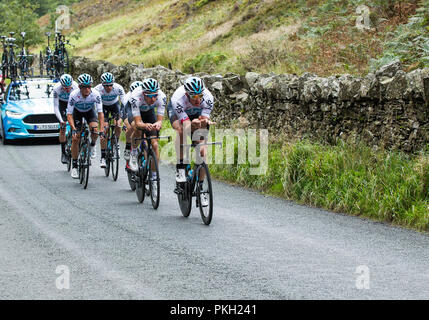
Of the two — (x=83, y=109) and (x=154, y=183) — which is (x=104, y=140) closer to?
(x=83, y=109)

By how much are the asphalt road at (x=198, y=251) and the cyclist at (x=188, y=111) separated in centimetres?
103

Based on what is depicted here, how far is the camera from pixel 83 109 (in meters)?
13.1

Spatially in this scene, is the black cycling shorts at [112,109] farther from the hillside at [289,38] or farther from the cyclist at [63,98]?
the hillside at [289,38]

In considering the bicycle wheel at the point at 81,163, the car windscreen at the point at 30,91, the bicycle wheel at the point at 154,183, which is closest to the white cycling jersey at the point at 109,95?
the bicycle wheel at the point at 81,163

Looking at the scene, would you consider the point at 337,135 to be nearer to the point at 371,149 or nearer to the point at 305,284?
the point at 371,149

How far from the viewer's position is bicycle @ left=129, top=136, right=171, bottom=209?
1047 centimetres

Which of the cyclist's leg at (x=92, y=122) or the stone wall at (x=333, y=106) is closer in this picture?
the stone wall at (x=333, y=106)

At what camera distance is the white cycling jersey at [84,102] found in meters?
12.9

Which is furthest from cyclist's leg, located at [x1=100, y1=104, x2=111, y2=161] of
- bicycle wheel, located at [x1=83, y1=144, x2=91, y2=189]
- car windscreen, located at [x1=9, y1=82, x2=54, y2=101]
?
car windscreen, located at [x1=9, y1=82, x2=54, y2=101]

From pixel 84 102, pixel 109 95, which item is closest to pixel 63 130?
Answer: pixel 109 95

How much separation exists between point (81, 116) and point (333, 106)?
16.3ft

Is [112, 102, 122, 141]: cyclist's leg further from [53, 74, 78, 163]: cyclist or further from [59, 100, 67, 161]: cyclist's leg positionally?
[59, 100, 67, 161]: cyclist's leg

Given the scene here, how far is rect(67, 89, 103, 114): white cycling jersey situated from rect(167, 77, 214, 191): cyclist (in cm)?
350
